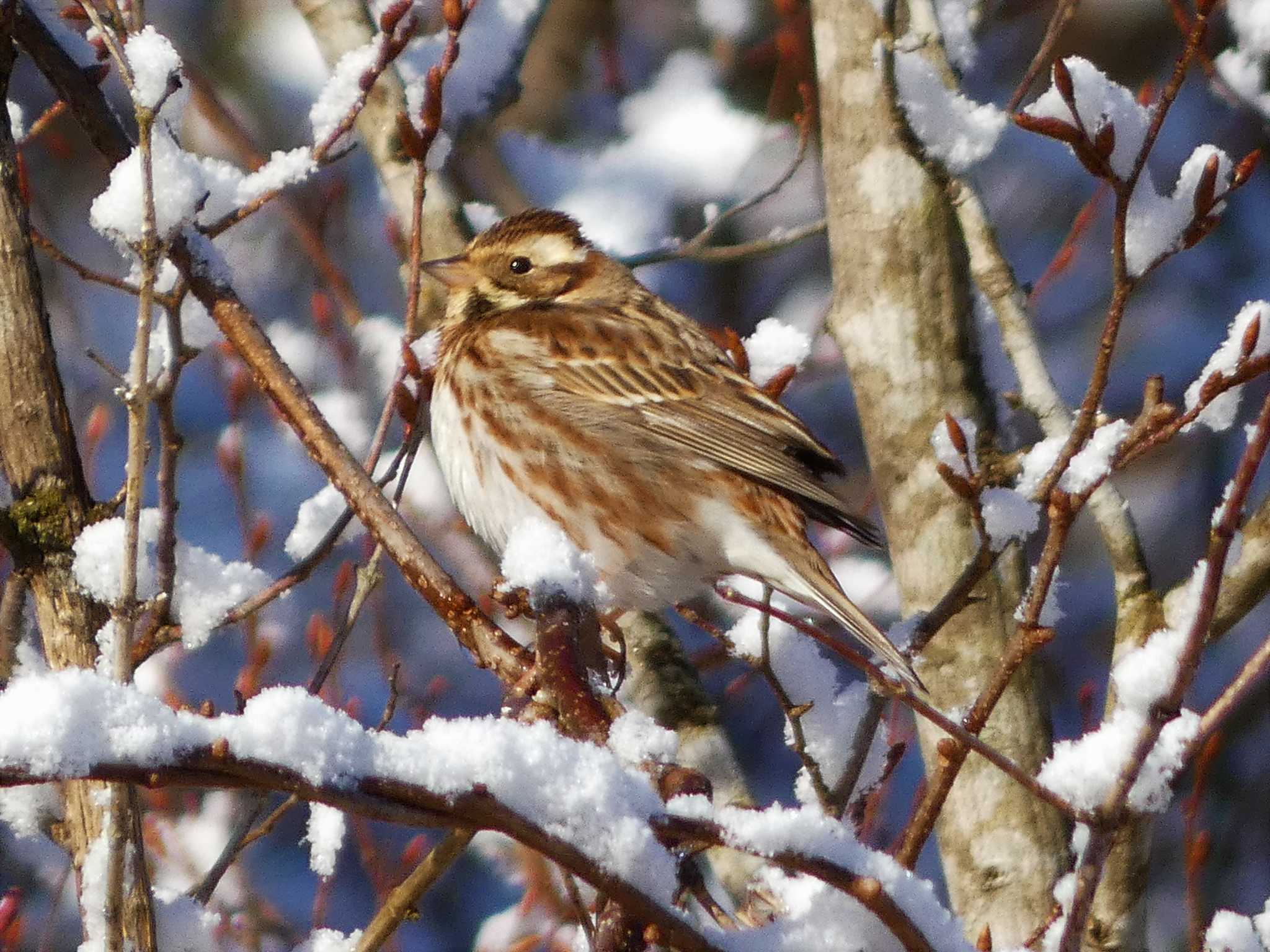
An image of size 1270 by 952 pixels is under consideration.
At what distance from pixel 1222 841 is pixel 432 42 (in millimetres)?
4308

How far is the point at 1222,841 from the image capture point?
21.0ft

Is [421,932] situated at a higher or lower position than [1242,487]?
higher

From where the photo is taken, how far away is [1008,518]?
9.84 feet

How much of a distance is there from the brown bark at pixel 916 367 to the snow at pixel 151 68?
2.03m

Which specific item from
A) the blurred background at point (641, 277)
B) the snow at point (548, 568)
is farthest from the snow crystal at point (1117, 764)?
the blurred background at point (641, 277)

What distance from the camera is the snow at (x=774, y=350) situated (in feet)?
13.0

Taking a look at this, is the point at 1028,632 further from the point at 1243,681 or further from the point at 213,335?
the point at 213,335

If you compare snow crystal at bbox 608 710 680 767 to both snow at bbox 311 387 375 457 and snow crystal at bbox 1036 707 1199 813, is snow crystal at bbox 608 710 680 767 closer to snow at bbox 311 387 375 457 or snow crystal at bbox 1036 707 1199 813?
snow crystal at bbox 1036 707 1199 813

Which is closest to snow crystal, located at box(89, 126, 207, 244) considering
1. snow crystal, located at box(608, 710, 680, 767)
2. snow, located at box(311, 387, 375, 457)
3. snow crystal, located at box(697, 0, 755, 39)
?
snow crystal, located at box(608, 710, 680, 767)

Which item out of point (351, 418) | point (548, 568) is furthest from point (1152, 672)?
point (351, 418)

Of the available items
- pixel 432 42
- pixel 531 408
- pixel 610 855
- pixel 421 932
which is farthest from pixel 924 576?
pixel 421 932

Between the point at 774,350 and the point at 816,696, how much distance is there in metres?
0.95

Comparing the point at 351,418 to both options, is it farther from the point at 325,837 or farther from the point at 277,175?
the point at 325,837

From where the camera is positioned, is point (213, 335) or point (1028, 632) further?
point (213, 335)
